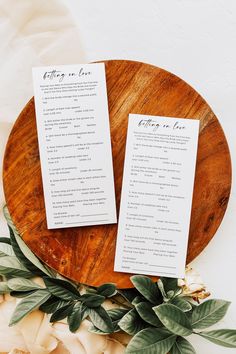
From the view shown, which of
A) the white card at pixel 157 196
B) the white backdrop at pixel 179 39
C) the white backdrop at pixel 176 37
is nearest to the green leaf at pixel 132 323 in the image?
the white card at pixel 157 196

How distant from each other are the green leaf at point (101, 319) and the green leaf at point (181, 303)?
0.50 feet

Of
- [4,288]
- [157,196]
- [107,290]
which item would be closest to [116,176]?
[157,196]

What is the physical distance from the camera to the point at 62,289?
102 cm

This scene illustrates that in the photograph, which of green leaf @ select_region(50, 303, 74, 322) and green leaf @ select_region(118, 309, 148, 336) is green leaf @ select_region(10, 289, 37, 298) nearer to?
green leaf @ select_region(50, 303, 74, 322)

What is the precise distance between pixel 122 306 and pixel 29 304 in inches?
8.9

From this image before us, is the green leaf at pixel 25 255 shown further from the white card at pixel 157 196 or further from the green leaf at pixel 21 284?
the white card at pixel 157 196

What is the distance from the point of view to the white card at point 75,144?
3.38ft

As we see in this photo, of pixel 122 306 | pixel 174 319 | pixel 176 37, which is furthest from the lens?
pixel 176 37

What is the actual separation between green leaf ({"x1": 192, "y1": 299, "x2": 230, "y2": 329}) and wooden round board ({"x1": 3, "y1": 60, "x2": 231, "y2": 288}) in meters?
0.11

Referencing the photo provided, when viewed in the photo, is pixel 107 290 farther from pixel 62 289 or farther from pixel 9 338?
pixel 9 338

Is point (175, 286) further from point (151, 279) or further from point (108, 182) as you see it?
point (108, 182)

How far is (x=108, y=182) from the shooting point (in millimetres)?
1042

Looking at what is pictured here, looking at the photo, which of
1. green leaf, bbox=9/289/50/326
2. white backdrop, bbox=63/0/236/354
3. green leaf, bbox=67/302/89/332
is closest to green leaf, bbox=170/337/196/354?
green leaf, bbox=67/302/89/332

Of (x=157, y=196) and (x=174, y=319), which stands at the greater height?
(x=157, y=196)
